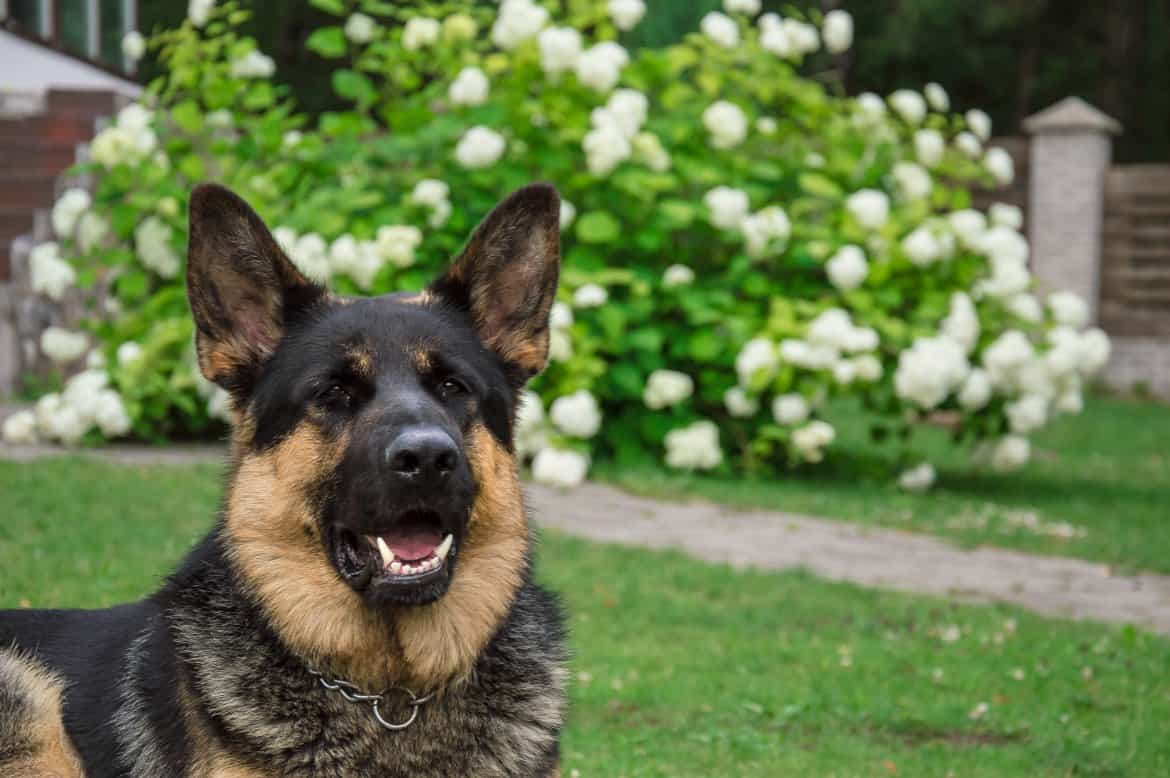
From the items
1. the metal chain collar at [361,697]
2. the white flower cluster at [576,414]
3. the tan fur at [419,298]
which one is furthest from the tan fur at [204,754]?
the white flower cluster at [576,414]

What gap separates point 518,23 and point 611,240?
1955 mm

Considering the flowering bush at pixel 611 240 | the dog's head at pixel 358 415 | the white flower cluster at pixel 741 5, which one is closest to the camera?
the dog's head at pixel 358 415

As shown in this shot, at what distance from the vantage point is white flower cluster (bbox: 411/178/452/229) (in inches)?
471

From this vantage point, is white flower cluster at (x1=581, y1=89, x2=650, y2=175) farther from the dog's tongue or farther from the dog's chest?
the dog's tongue

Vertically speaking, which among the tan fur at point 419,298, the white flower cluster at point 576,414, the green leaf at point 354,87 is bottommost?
the white flower cluster at point 576,414

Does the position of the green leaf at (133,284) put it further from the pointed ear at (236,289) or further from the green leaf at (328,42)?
the pointed ear at (236,289)

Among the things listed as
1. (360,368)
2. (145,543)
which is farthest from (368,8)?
(360,368)

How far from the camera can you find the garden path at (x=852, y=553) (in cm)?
906

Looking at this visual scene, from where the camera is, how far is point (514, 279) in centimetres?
469

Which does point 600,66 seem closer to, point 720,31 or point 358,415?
point 720,31

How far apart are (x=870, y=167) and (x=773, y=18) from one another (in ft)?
5.14

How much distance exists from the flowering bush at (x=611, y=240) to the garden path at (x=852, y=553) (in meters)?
1.02

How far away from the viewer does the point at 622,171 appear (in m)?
12.6

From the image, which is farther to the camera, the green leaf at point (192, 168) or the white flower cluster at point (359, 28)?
the white flower cluster at point (359, 28)
